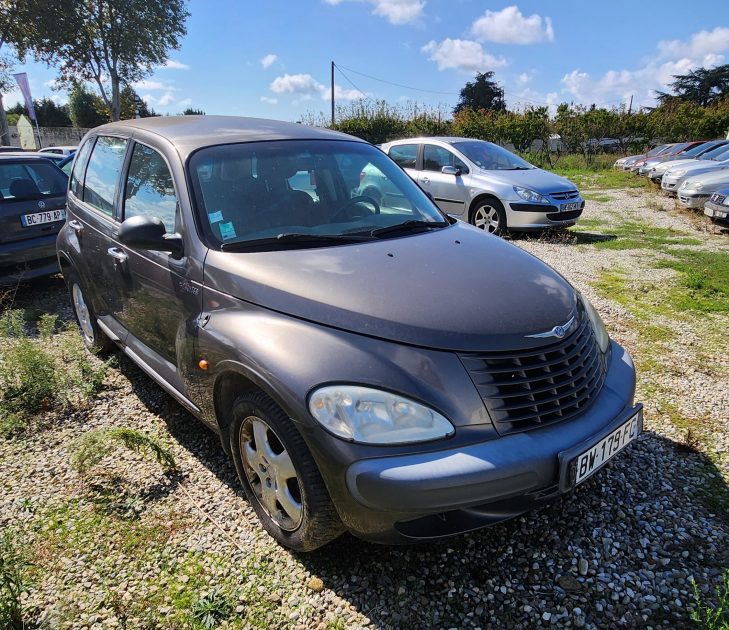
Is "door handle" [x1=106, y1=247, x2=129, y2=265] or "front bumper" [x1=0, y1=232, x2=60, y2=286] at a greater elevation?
"door handle" [x1=106, y1=247, x2=129, y2=265]

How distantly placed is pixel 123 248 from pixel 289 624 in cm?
242

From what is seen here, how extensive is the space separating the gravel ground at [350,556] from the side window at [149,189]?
1416 mm

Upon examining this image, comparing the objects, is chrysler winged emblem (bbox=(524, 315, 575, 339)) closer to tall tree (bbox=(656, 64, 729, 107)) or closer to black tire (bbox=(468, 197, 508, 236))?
black tire (bbox=(468, 197, 508, 236))

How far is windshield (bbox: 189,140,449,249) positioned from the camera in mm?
2645

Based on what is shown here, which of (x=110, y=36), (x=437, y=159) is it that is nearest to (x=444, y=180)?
(x=437, y=159)

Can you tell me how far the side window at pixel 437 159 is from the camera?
9.30m

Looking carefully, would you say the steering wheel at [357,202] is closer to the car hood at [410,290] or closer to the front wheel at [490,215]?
the car hood at [410,290]

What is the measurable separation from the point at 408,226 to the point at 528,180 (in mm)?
6604

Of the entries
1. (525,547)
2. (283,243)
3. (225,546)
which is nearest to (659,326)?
(525,547)

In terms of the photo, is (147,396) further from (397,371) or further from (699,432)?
(699,432)

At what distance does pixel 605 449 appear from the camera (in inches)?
84.4

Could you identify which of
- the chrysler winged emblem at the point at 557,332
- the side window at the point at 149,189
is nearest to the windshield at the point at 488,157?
the side window at the point at 149,189

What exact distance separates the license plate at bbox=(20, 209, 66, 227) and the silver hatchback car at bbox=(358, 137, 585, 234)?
499 centimetres

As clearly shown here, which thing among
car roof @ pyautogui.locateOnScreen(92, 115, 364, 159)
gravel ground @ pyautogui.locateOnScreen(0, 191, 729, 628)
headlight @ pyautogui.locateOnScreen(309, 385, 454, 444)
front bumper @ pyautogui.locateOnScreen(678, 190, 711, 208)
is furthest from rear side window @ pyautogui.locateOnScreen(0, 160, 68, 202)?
front bumper @ pyautogui.locateOnScreen(678, 190, 711, 208)
